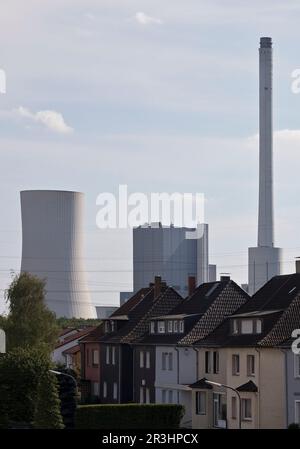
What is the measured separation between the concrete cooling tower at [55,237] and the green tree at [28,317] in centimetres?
4091

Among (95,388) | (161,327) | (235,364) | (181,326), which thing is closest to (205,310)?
(181,326)

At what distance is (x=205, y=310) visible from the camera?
74.0 meters

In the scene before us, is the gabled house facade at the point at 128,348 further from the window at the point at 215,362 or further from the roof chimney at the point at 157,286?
the window at the point at 215,362

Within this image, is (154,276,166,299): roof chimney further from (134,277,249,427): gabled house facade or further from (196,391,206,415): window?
(196,391,206,415): window

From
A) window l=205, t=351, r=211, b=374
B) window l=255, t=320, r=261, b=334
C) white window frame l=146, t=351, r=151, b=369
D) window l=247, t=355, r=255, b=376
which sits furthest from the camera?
white window frame l=146, t=351, r=151, b=369

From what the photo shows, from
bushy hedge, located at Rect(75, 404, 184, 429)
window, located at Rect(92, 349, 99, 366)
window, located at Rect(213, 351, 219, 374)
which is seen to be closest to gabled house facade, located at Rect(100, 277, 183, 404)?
window, located at Rect(92, 349, 99, 366)

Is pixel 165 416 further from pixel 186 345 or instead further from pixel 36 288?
pixel 36 288

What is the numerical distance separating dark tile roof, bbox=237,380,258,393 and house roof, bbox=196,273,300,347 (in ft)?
7.11

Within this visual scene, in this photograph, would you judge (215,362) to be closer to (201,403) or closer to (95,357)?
(201,403)

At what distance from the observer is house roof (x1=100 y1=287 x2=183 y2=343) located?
82.1 meters

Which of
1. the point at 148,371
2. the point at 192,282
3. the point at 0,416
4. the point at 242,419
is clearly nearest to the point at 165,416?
the point at 242,419

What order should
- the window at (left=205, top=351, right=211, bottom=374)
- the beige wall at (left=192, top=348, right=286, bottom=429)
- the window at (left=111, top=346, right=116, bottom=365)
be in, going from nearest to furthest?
the beige wall at (left=192, top=348, right=286, bottom=429) → the window at (left=205, top=351, right=211, bottom=374) → the window at (left=111, top=346, right=116, bottom=365)

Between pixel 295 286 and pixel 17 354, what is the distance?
711 inches

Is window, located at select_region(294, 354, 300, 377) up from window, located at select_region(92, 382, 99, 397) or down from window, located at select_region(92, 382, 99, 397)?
up
